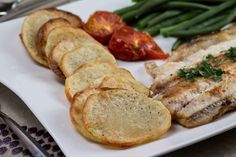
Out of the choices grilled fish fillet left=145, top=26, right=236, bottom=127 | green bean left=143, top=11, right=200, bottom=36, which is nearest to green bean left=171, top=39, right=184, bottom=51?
green bean left=143, top=11, right=200, bottom=36

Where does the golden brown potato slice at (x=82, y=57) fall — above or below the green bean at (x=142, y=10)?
above

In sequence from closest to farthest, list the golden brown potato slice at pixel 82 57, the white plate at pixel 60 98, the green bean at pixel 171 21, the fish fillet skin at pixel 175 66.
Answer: the white plate at pixel 60 98 < the fish fillet skin at pixel 175 66 < the golden brown potato slice at pixel 82 57 < the green bean at pixel 171 21

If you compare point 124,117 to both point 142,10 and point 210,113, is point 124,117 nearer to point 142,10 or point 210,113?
point 210,113

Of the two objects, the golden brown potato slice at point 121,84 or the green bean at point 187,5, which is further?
the green bean at point 187,5

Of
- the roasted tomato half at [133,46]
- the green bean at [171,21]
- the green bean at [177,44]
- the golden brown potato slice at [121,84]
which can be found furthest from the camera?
the green bean at [171,21]

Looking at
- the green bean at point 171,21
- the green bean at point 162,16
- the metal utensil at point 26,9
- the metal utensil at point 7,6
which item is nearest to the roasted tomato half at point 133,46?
the green bean at point 171,21

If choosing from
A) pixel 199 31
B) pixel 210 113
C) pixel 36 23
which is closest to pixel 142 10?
pixel 199 31

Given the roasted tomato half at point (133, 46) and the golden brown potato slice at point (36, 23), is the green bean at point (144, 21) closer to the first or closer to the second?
the roasted tomato half at point (133, 46)

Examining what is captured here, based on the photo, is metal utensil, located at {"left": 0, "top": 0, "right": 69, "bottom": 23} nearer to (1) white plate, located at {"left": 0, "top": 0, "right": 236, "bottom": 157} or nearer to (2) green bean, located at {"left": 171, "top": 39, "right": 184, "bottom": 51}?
(1) white plate, located at {"left": 0, "top": 0, "right": 236, "bottom": 157}
